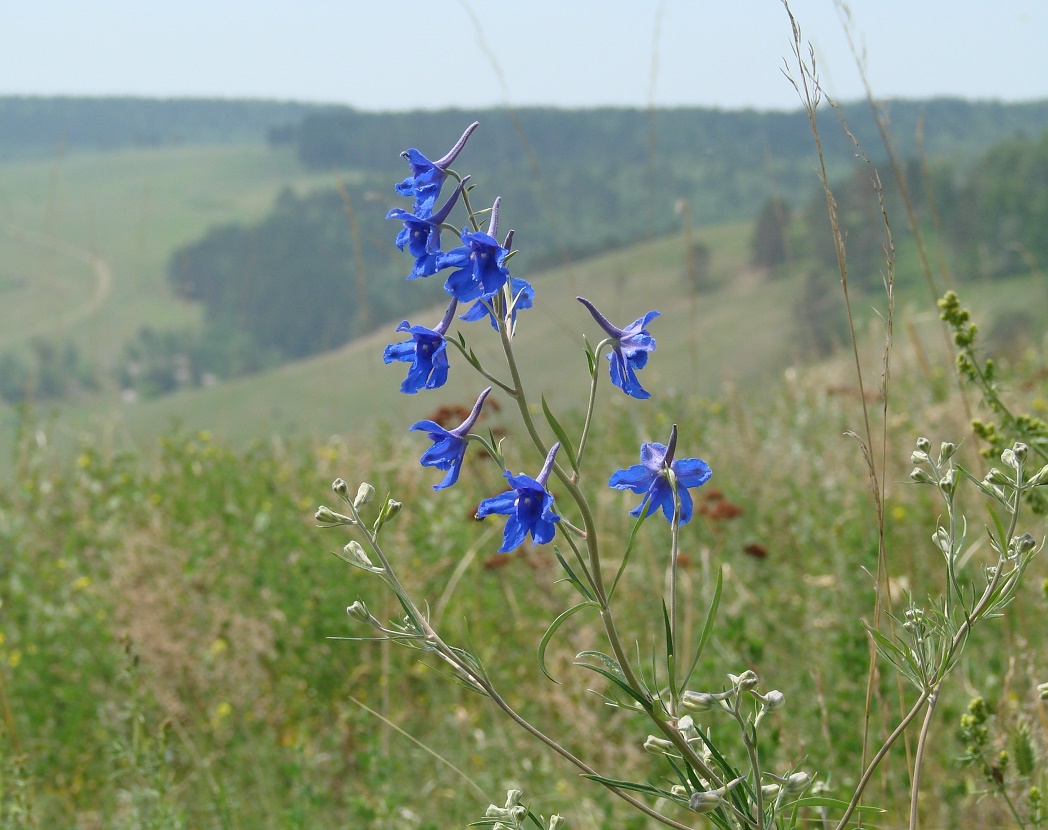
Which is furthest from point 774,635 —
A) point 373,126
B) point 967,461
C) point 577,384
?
point 373,126

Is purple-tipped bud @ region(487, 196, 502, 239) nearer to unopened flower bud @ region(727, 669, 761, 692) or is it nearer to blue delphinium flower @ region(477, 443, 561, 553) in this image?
blue delphinium flower @ region(477, 443, 561, 553)

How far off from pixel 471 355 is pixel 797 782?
70 cm

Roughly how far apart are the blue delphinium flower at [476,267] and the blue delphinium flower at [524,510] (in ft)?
0.80

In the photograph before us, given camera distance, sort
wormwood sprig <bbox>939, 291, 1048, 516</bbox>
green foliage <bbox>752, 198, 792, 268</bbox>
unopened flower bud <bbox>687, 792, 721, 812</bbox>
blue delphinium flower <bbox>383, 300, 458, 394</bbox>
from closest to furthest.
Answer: unopened flower bud <bbox>687, 792, 721, 812</bbox> → blue delphinium flower <bbox>383, 300, 458, 394</bbox> → wormwood sprig <bbox>939, 291, 1048, 516</bbox> → green foliage <bbox>752, 198, 792, 268</bbox>

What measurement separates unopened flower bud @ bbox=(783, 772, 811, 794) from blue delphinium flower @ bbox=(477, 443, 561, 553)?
0.44 m

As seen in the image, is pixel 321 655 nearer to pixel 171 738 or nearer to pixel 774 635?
pixel 171 738

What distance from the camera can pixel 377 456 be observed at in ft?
19.2

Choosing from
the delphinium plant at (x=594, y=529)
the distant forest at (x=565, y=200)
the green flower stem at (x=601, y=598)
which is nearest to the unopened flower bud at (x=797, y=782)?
the delphinium plant at (x=594, y=529)

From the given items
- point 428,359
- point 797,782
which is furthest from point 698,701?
point 428,359

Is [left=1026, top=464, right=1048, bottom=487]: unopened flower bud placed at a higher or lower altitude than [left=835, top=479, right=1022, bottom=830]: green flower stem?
higher

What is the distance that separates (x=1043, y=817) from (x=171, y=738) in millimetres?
3083

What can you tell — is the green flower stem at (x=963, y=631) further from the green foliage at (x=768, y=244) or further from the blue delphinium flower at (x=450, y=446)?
the green foliage at (x=768, y=244)

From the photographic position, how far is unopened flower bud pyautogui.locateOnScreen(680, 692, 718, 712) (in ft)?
3.77

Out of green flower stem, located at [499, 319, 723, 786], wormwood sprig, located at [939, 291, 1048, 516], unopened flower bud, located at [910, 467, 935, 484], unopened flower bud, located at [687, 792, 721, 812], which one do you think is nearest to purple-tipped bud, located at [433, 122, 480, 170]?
green flower stem, located at [499, 319, 723, 786]
